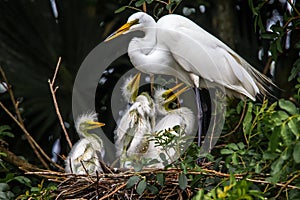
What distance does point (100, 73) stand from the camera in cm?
325

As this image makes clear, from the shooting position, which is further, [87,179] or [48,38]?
[48,38]

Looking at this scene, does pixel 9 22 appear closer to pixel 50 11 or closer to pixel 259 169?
pixel 50 11

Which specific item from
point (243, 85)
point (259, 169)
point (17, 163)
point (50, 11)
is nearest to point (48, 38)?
point (50, 11)

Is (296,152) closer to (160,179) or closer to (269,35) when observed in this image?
(160,179)

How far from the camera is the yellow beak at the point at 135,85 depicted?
9.85ft

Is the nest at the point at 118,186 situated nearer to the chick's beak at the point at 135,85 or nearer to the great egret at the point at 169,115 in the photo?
the great egret at the point at 169,115

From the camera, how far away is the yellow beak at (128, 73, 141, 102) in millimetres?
3004

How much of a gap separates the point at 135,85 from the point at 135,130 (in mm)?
314

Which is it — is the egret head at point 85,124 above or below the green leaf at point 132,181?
below

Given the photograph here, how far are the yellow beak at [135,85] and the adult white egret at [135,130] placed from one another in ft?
0.40

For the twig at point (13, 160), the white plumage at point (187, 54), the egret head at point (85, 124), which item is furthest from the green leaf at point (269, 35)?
the twig at point (13, 160)

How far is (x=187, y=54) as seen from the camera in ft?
9.52

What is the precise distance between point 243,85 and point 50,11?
1.02 metres

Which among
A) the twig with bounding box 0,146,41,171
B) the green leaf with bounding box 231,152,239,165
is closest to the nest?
the green leaf with bounding box 231,152,239,165
